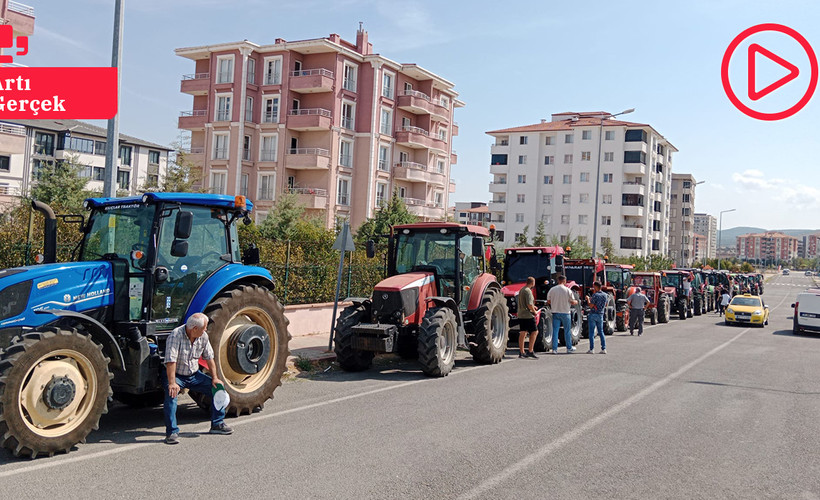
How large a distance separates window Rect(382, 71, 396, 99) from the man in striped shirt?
146 feet

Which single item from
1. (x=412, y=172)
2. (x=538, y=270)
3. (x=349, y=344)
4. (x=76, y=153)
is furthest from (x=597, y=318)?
(x=76, y=153)

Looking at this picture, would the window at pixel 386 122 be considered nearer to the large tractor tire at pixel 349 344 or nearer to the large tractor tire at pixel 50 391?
the large tractor tire at pixel 349 344

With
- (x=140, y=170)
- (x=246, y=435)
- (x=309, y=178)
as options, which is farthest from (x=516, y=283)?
(x=140, y=170)

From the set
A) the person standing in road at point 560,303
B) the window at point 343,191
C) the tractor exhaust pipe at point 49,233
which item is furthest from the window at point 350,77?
the tractor exhaust pipe at point 49,233

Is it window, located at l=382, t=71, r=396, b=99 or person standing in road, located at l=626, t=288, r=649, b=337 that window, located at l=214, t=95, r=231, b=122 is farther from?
person standing in road, located at l=626, t=288, r=649, b=337

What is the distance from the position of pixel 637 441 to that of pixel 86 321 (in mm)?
Answer: 5879

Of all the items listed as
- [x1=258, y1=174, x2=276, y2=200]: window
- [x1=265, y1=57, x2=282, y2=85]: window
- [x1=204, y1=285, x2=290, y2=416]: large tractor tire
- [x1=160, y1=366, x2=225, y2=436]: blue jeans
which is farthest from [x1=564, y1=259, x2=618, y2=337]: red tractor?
[x1=265, y1=57, x2=282, y2=85]: window

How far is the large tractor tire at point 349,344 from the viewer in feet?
37.4

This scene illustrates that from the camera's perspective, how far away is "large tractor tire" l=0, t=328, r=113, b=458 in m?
5.81

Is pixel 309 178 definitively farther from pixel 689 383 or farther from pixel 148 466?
pixel 148 466

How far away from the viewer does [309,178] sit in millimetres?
47719

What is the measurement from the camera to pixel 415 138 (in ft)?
169

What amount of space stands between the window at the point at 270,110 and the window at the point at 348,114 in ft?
15.2

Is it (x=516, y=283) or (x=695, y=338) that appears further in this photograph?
(x=695, y=338)
